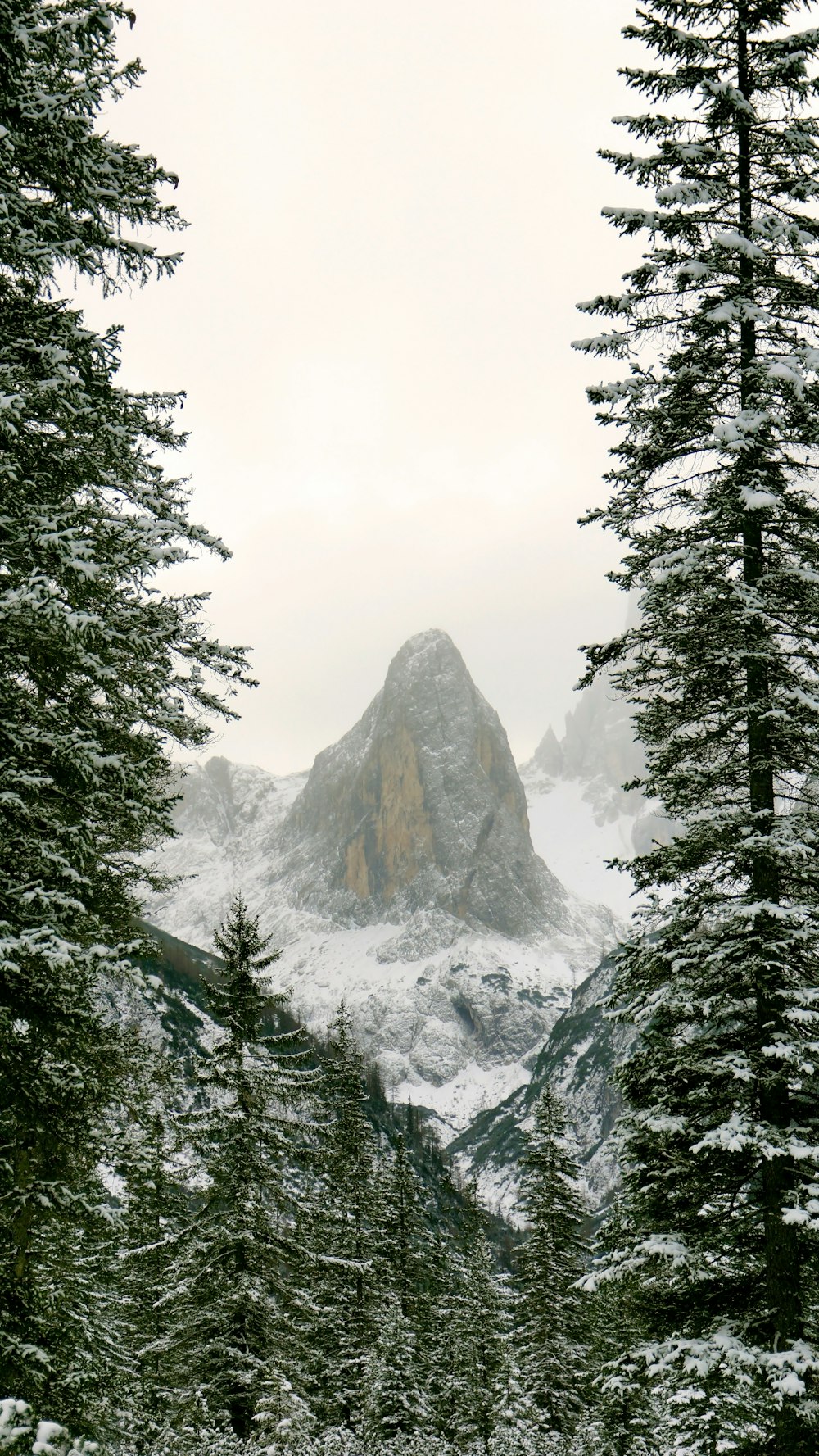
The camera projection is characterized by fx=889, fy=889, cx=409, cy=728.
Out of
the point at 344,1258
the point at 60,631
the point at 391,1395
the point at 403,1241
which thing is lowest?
the point at 391,1395

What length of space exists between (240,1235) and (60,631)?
14.1 metres

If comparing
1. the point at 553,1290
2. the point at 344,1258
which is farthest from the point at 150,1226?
the point at 553,1290

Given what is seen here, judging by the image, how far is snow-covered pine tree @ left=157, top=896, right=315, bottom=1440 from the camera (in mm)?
15883

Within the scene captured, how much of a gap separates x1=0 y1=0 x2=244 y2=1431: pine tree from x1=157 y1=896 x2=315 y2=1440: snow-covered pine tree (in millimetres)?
7801

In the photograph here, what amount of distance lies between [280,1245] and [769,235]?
17.9 meters

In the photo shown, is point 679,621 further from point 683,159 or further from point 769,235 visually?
point 683,159

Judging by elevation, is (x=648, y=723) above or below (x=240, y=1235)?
above

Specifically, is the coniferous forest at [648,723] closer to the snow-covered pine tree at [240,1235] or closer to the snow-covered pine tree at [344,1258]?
the snow-covered pine tree at [240,1235]

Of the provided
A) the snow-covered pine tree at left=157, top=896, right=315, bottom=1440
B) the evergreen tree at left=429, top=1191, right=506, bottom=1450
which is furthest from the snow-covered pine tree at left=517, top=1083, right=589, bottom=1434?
the snow-covered pine tree at left=157, top=896, right=315, bottom=1440

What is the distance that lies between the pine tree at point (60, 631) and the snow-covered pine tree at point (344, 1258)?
1586 cm

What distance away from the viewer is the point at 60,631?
6.54 metres

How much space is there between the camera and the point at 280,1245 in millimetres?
17016

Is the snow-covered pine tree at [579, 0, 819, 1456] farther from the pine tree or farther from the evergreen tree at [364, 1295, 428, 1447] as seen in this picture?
the evergreen tree at [364, 1295, 428, 1447]

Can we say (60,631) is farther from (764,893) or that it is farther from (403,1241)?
(403,1241)
